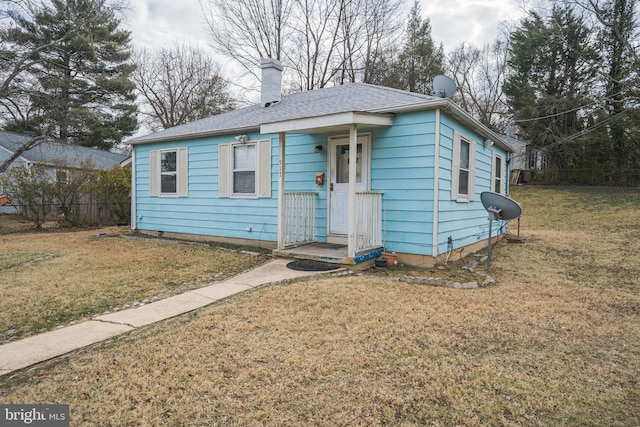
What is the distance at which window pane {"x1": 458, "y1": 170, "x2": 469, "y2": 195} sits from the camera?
6963mm

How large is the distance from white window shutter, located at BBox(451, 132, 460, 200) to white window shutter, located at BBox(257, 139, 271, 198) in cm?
357

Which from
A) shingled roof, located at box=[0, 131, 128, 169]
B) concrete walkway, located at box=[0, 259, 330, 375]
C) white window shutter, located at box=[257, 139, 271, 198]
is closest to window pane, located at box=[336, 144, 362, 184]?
white window shutter, located at box=[257, 139, 271, 198]

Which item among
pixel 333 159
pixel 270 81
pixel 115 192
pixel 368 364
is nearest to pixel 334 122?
pixel 333 159

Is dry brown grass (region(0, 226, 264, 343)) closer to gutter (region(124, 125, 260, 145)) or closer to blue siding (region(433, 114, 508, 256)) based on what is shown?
gutter (region(124, 125, 260, 145))

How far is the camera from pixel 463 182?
7.13m

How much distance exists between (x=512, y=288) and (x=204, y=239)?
668 centimetres

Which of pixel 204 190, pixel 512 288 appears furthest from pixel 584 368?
pixel 204 190

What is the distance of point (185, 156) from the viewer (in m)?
8.97

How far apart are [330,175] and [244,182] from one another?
2.18 meters

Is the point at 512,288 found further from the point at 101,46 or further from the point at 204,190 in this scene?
the point at 101,46

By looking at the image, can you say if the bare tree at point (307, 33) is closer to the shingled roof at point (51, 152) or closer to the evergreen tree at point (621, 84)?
the shingled roof at point (51, 152)

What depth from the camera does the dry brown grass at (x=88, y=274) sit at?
374cm

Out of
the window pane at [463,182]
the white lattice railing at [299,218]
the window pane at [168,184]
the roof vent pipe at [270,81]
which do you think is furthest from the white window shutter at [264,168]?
the window pane at [463,182]

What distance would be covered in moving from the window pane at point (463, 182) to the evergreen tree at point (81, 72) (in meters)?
13.6
